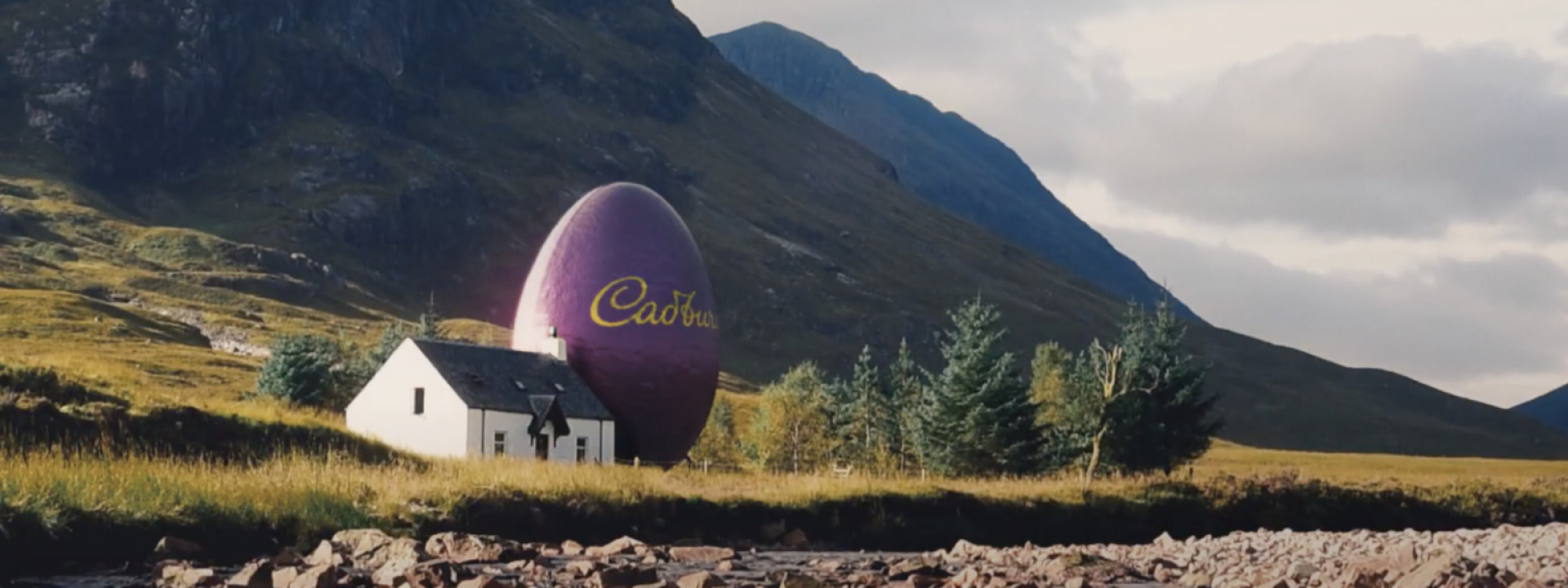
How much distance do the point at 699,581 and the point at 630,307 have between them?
111 ft

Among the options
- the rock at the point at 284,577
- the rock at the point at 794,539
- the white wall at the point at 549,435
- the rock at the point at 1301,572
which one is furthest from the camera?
the white wall at the point at 549,435

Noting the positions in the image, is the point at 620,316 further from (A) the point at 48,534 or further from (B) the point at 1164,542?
(A) the point at 48,534

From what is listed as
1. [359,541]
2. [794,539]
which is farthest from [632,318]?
[359,541]

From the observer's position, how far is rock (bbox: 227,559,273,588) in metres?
19.2

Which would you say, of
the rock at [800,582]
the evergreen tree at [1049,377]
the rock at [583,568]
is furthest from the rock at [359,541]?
the evergreen tree at [1049,377]

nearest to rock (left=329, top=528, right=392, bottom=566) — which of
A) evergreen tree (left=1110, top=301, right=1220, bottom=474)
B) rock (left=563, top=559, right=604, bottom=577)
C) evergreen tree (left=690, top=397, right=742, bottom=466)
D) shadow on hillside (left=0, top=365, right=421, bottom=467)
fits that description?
rock (left=563, top=559, right=604, bottom=577)

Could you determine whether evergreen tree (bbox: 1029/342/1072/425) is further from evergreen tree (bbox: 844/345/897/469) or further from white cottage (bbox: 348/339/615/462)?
white cottage (bbox: 348/339/615/462)

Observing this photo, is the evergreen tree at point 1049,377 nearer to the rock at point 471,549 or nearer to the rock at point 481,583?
the rock at point 471,549

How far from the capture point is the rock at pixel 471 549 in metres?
25.4

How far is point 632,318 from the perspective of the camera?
54.6 meters

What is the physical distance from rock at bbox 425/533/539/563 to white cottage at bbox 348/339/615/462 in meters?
22.7

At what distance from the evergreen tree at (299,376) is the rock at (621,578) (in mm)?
46184

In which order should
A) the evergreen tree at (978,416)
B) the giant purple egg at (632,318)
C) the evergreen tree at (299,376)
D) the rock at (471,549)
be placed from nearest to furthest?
1. the rock at (471,549)
2. the giant purple egg at (632,318)
3. the evergreen tree at (978,416)
4. the evergreen tree at (299,376)

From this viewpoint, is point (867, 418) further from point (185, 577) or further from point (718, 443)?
point (185, 577)
